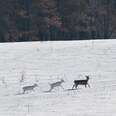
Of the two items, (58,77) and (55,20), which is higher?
(55,20)

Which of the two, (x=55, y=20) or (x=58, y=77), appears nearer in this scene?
(x=58, y=77)

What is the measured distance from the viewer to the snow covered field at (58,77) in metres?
18.3

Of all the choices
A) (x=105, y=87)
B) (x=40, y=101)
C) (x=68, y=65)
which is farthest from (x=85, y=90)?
(x=68, y=65)

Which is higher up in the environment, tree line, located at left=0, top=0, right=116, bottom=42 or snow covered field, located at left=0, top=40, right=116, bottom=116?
tree line, located at left=0, top=0, right=116, bottom=42

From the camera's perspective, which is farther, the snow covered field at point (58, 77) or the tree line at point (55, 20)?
the tree line at point (55, 20)

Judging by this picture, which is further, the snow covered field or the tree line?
the tree line

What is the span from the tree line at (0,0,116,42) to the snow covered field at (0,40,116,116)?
19.8 meters

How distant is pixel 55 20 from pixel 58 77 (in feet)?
99.2

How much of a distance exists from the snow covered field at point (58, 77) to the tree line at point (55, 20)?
1980 cm

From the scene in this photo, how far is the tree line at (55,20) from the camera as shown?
52.4m

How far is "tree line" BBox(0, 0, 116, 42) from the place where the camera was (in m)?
52.4

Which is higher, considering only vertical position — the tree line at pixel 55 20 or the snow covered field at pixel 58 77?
the tree line at pixel 55 20

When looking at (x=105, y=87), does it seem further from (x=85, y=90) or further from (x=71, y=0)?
(x=71, y=0)

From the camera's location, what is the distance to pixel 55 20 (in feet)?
175
